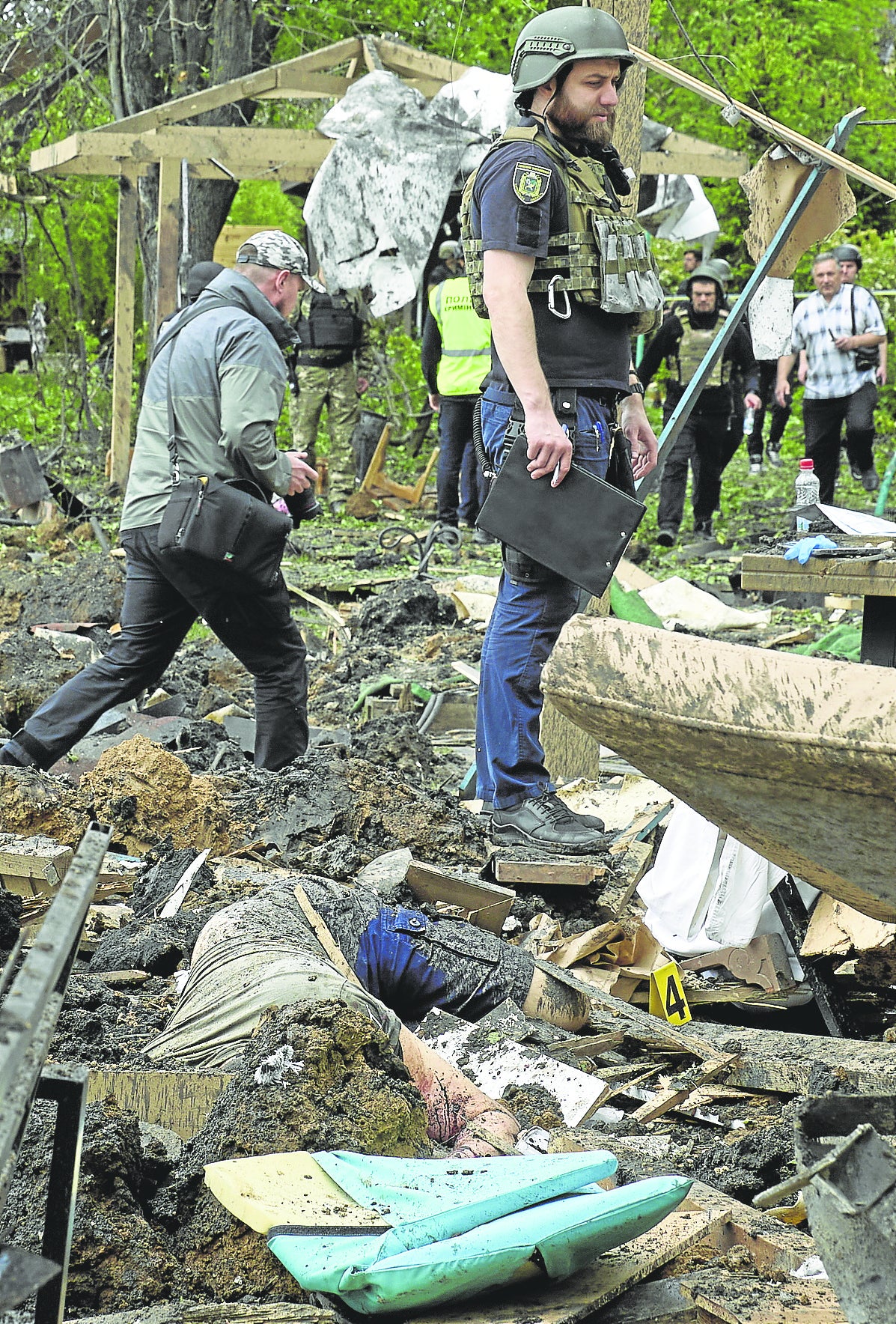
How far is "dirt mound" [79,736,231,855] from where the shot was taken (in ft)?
15.6

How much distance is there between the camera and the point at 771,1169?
287cm

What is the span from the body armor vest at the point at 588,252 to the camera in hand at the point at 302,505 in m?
1.59

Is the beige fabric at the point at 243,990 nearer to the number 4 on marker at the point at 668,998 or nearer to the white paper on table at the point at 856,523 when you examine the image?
the number 4 on marker at the point at 668,998

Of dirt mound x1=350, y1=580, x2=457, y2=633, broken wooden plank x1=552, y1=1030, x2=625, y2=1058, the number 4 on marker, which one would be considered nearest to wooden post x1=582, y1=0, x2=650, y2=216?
the number 4 on marker

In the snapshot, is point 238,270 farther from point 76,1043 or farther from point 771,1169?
point 771,1169

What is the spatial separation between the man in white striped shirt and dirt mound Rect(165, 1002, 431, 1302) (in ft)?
33.6

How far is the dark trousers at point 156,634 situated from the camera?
17.4ft

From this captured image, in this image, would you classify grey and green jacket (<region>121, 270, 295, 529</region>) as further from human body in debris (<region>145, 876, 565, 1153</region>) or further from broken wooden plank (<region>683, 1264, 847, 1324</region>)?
broken wooden plank (<region>683, 1264, 847, 1324</region>)

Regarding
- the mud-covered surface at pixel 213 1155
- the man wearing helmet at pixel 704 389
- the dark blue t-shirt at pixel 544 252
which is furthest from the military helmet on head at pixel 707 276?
the mud-covered surface at pixel 213 1155

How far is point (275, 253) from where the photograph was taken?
538 centimetres

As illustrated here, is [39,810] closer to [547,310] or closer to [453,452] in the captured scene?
[547,310]

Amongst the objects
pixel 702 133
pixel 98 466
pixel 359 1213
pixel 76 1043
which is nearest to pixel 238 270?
pixel 76 1043

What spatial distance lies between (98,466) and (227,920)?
1511cm

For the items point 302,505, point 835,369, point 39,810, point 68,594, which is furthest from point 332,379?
point 39,810
